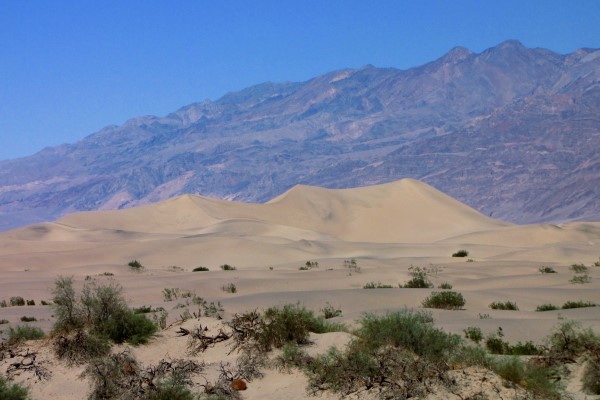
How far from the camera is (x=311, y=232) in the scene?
2660 inches

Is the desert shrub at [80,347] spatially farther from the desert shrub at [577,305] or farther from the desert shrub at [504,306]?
the desert shrub at [577,305]

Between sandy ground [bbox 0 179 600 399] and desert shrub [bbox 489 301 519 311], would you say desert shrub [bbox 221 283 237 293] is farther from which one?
desert shrub [bbox 489 301 519 311]

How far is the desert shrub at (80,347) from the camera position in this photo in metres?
11.2

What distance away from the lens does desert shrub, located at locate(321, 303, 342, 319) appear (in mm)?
15428

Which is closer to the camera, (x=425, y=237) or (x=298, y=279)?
(x=298, y=279)

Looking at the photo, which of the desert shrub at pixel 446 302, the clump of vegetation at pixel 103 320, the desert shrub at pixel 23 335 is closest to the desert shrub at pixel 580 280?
the desert shrub at pixel 446 302

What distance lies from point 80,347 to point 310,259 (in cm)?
3029

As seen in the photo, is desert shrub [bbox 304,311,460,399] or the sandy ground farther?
the sandy ground

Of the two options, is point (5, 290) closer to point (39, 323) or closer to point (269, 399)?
point (39, 323)

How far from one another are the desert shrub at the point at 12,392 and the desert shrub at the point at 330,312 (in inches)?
273

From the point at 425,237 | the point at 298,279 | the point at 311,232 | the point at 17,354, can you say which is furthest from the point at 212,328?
the point at 425,237

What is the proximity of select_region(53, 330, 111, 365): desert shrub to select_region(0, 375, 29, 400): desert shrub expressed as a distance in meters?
1.58

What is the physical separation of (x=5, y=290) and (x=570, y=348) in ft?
68.4

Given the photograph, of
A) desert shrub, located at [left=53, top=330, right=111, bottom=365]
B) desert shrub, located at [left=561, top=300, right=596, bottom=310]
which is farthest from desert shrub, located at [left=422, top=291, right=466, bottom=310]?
desert shrub, located at [left=53, top=330, right=111, bottom=365]
